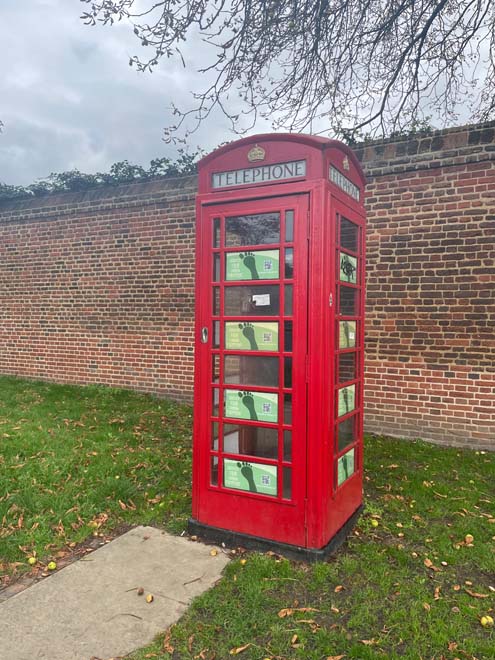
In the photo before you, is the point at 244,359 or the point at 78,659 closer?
the point at 78,659

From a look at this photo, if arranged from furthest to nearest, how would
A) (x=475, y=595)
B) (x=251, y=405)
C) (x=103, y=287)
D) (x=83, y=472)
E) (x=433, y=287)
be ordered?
(x=103, y=287), (x=433, y=287), (x=83, y=472), (x=251, y=405), (x=475, y=595)

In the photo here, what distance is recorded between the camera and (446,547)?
11.9 ft

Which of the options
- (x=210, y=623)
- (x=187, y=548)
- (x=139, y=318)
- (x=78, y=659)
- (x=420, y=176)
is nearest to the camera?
(x=78, y=659)

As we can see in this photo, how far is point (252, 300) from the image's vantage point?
3.52 meters

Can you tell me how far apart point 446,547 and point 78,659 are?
2.68 meters

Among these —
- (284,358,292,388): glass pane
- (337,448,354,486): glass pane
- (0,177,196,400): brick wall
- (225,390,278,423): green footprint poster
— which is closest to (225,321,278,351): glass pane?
(284,358,292,388): glass pane

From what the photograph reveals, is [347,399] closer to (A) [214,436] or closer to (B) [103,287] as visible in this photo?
(A) [214,436]

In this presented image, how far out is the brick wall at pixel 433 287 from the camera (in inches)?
226

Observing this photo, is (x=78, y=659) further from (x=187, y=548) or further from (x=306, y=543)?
(x=306, y=543)

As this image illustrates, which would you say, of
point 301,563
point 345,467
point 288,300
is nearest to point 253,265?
point 288,300

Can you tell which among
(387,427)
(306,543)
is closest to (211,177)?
(306,543)

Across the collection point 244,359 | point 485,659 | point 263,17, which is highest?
point 263,17

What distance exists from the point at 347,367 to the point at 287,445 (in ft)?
2.64

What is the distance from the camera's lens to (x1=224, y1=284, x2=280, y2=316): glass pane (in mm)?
3438
